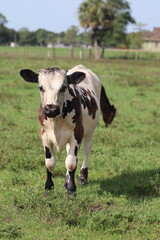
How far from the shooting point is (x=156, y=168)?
25.9 ft

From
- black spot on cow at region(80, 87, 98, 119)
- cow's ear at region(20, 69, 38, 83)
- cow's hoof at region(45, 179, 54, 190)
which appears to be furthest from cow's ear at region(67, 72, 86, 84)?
cow's hoof at region(45, 179, 54, 190)

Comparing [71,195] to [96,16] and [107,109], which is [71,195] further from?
[96,16]

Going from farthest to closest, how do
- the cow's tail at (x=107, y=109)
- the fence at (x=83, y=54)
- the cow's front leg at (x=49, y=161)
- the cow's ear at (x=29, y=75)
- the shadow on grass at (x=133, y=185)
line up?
1. the fence at (x=83, y=54)
2. the cow's tail at (x=107, y=109)
3. the shadow on grass at (x=133, y=185)
4. the cow's front leg at (x=49, y=161)
5. the cow's ear at (x=29, y=75)

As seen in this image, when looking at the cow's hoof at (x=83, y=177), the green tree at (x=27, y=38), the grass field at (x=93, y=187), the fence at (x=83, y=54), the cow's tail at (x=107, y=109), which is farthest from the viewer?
the green tree at (x=27, y=38)

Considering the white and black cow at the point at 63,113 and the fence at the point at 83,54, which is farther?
the fence at the point at 83,54

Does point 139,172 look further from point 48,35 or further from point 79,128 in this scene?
point 48,35

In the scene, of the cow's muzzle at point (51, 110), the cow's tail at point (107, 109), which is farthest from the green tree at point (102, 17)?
the cow's muzzle at point (51, 110)

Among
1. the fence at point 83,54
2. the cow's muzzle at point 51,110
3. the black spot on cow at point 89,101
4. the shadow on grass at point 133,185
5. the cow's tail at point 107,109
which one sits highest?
the cow's muzzle at point 51,110

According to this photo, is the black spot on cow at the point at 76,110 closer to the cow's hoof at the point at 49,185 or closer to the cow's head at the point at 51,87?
the cow's head at the point at 51,87

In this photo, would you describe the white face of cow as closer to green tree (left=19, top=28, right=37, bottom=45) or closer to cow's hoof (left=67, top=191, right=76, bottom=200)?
cow's hoof (left=67, top=191, right=76, bottom=200)

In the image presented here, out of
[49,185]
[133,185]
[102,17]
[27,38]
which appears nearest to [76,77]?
[49,185]

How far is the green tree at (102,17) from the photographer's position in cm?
5531

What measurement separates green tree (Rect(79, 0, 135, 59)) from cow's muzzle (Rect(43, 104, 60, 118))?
50.5 metres

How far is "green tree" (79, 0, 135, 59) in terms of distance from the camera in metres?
55.3
